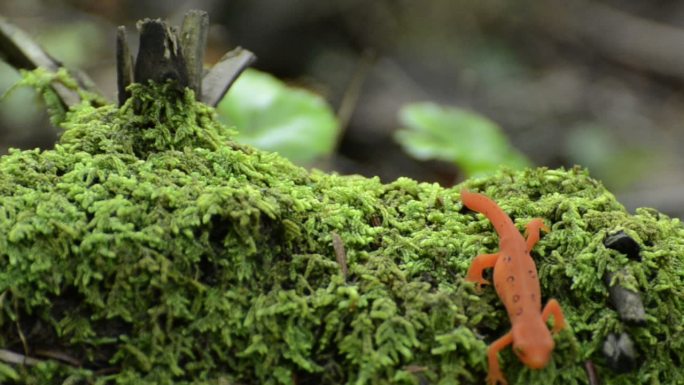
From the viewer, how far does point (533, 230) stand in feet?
7.51

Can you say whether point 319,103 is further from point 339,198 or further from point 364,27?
point 364,27

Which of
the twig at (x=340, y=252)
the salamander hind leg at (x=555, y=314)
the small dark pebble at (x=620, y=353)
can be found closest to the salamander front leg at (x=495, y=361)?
the salamander hind leg at (x=555, y=314)

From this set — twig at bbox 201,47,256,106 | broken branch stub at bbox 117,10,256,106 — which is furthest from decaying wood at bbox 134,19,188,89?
twig at bbox 201,47,256,106

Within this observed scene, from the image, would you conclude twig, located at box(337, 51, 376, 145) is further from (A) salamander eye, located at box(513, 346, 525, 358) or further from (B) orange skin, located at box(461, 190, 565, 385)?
(A) salamander eye, located at box(513, 346, 525, 358)

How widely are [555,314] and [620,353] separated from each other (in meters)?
0.21

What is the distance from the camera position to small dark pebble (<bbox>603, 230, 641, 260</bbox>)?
2.19 metres

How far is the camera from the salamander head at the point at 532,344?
1.91 meters

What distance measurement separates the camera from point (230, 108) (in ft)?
14.4

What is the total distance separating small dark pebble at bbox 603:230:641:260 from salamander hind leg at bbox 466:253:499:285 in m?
0.37

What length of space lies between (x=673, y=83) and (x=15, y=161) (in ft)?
29.1

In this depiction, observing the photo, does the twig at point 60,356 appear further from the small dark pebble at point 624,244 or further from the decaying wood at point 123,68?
the small dark pebble at point 624,244

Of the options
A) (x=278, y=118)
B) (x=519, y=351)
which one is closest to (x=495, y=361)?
(x=519, y=351)

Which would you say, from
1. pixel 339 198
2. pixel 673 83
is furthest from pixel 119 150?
pixel 673 83

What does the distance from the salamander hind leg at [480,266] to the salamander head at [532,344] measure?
22 cm
